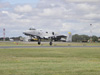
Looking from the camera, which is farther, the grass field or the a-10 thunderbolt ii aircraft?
the a-10 thunderbolt ii aircraft

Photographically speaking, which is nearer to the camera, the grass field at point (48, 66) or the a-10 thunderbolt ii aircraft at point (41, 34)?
the grass field at point (48, 66)

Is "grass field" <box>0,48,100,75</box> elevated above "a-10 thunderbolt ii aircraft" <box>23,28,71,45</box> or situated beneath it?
situated beneath

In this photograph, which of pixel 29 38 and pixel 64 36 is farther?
pixel 64 36

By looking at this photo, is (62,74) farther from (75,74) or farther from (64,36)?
(64,36)

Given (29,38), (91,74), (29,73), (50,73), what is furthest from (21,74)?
(29,38)

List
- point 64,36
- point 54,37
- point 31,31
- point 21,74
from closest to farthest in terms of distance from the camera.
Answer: point 21,74 → point 31,31 → point 54,37 → point 64,36

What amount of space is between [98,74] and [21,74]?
4572mm

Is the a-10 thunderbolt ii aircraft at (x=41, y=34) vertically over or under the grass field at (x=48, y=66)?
over

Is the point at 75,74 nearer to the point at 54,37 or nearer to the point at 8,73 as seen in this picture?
the point at 8,73

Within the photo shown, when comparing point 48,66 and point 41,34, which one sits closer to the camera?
point 48,66

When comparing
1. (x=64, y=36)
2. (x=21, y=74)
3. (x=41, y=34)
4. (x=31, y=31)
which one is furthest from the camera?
(x=64, y=36)

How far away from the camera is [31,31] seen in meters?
112

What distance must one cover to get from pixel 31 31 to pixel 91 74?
3883 inches

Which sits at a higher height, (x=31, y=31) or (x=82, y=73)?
(x=31, y=31)
